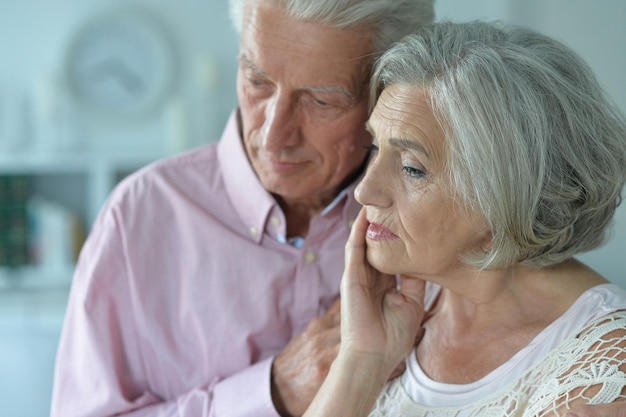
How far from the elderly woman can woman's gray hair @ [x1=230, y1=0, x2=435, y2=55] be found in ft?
0.37

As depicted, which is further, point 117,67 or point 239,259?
point 117,67

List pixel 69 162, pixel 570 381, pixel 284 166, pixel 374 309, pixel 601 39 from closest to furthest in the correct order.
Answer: pixel 570 381, pixel 374 309, pixel 284 166, pixel 601 39, pixel 69 162

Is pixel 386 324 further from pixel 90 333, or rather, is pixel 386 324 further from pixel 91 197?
pixel 91 197

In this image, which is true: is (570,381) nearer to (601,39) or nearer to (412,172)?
(412,172)

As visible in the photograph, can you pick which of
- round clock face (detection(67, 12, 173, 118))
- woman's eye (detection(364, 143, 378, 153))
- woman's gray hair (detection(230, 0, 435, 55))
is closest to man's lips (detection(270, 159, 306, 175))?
woman's eye (detection(364, 143, 378, 153))

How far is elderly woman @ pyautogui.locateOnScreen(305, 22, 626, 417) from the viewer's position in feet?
4.39

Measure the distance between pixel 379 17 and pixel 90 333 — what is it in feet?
2.88

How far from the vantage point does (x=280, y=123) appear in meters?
1.61

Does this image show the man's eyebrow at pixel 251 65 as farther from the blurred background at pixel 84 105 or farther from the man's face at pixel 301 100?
the blurred background at pixel 84 105

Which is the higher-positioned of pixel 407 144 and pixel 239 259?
pixel 407 144

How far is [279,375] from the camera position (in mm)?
1634

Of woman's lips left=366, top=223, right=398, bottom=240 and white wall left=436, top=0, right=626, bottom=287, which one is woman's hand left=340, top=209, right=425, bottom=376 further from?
white wall left=436, top=0, right=626, bottom=287

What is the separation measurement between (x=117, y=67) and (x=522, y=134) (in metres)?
3.18

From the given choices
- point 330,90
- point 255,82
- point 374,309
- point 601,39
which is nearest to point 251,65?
point 255,82
